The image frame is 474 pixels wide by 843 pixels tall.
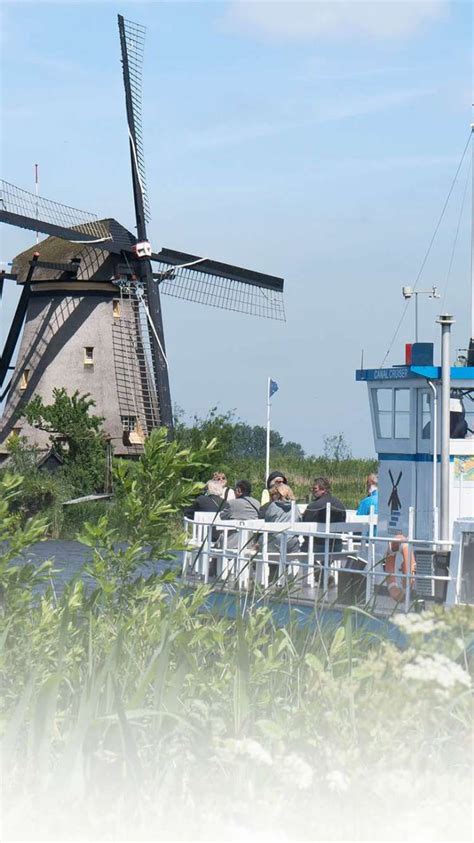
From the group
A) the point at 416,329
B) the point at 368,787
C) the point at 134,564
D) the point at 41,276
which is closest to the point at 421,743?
the point at 368,787

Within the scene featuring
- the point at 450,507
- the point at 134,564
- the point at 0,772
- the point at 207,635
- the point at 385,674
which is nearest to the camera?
the point at 0,772

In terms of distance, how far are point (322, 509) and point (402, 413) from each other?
1.54 meters

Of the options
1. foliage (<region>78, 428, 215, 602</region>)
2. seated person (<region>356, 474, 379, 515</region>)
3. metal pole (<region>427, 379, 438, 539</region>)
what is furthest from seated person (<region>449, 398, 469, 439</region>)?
foliage (<region>78, 428, 215, 602</region>)

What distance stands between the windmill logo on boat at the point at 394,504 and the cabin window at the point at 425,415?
2.03 ft

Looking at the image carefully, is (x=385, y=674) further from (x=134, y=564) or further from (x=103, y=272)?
(x=103, y=272)

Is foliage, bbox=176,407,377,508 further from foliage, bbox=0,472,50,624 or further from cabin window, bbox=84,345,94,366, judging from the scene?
foliage, bbox=0,472,50,624

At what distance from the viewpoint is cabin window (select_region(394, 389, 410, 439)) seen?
1430 cm

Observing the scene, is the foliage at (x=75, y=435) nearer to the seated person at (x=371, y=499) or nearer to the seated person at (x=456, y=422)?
the seated person at (x=371, y=499)

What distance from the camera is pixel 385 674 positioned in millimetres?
4711

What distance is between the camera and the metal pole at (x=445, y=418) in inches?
506

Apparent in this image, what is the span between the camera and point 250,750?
3553 mm

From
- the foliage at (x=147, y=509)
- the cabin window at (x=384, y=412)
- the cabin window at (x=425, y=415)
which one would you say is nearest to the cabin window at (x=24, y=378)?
the cabin window at (x=384, y=412)

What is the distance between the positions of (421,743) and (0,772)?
1.45 m

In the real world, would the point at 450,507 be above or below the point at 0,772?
above
